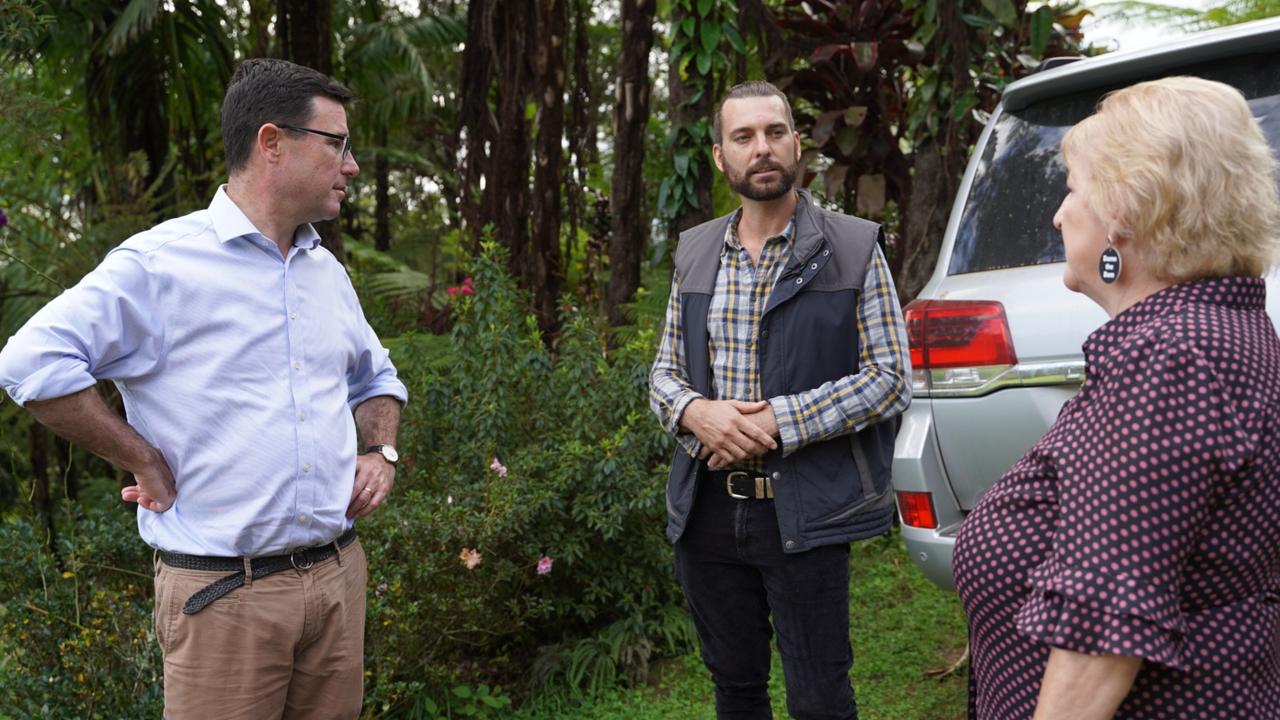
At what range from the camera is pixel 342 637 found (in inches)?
99.3

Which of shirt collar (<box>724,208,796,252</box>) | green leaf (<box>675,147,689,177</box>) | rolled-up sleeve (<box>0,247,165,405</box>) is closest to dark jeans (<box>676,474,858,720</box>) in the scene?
shirt collar (<box>724,208,796,252</box>)

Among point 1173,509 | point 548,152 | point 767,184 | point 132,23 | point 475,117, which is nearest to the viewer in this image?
point 1173,509

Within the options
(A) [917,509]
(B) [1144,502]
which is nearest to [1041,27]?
(A) [917,509]

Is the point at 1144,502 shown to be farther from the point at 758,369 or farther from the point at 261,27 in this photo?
the point at 261,27

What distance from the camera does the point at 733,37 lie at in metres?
5.23

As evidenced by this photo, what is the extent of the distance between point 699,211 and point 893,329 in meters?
2.69

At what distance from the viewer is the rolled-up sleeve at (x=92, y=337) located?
2082 mm

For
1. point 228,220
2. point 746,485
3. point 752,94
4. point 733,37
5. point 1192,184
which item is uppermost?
point 733,37

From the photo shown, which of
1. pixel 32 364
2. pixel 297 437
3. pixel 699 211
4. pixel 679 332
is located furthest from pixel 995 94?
pixel 32 364

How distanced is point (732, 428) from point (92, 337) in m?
1.48

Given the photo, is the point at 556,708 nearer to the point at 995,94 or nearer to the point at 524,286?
the point at 524,286

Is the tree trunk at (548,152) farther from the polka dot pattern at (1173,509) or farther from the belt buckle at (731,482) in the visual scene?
the polka dot pattern at (1173,509)

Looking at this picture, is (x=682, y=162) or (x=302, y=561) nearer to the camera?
(x=302, y=561)

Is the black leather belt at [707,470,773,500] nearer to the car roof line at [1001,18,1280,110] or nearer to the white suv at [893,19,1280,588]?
the white suv at [893,19,1280,588]
